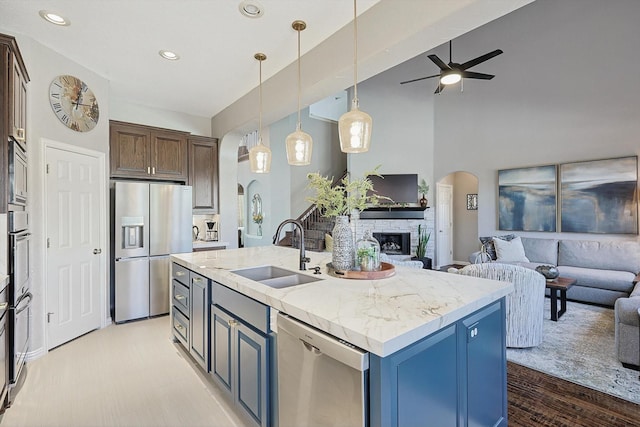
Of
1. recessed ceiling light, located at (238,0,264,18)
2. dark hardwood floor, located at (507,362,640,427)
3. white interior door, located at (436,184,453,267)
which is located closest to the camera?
dark hardwood floor, located at (507,362,640,427)

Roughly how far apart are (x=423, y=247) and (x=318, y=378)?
6.44 meters

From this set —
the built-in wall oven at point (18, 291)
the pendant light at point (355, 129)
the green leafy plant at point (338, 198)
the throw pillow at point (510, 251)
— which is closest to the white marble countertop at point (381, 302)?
the green leafy plant at point (338, 198)

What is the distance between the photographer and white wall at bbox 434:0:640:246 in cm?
516

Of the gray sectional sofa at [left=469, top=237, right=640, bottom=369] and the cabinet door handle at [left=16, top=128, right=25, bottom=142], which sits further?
the gray sectional sofa at [left=469, top=237, right=640, bottom=369]

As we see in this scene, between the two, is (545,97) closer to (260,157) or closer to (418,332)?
(260,157)

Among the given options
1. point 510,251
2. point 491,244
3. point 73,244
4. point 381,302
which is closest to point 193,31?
point 73,244

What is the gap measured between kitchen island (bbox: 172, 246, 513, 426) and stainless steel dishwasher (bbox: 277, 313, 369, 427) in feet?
0.12

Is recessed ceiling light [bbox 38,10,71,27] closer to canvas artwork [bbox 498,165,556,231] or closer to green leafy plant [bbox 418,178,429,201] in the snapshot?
green leafy plant [bbox 418,178,429,201]

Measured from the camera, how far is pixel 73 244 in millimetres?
3344

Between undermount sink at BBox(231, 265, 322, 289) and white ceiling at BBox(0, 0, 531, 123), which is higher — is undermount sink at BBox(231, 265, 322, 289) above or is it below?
below

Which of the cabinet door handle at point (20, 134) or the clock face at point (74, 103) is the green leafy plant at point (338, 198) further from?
the clock face at point (74, 103)

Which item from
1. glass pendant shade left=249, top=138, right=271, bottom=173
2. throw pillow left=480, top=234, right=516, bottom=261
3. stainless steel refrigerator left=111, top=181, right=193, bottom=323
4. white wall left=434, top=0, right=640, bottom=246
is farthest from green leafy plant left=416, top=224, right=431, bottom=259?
glass pendant shade left=249, top=138, right=271, bottom=173

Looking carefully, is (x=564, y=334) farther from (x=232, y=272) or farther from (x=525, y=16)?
(x=525, y=16)

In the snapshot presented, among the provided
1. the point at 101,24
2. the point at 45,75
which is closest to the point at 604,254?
the point at 101,24
